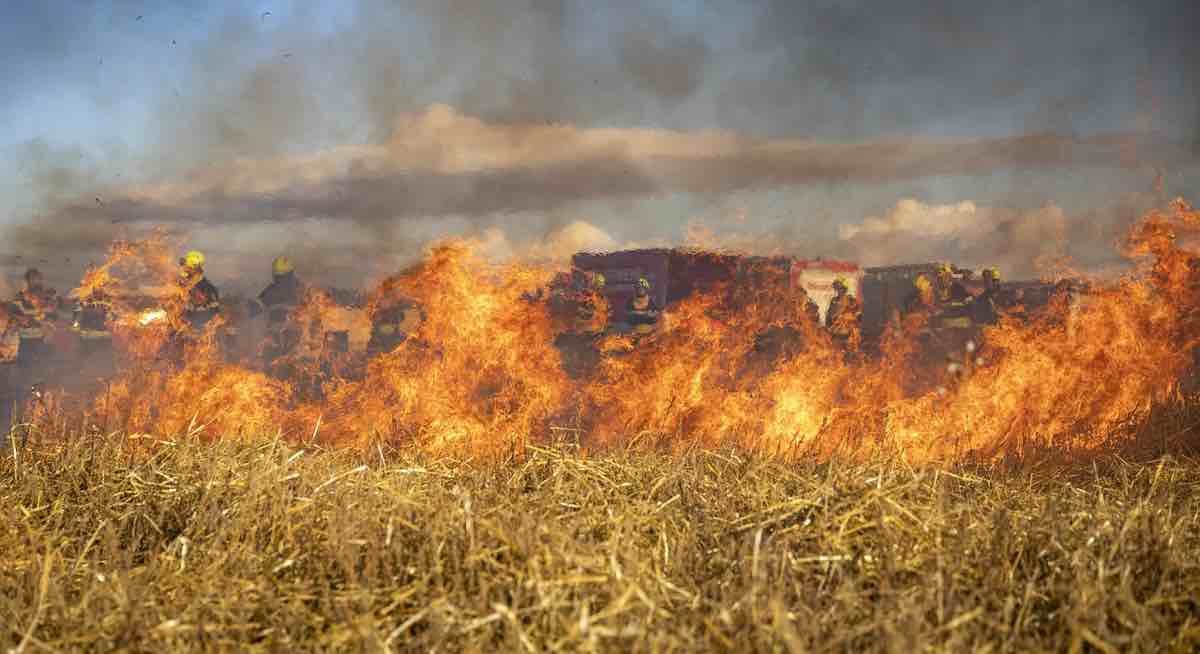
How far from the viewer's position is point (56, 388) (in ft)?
54.6

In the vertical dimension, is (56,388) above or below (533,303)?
below

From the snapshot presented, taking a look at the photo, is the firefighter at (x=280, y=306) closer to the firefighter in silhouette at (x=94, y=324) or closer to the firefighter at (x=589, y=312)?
the firefighter in silhouette at (x=94, y=324)

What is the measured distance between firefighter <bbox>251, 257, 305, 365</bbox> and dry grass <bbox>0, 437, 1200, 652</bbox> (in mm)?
10732

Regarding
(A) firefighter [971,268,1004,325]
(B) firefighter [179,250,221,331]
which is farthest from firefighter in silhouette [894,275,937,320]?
(B) firefighter [179,250,221,331]

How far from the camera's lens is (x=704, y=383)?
11172 millimetres

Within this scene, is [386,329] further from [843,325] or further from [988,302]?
[988,302]

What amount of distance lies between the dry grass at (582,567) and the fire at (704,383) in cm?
432

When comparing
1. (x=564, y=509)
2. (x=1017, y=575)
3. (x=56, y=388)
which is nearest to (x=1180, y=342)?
(x=1017, y=575)

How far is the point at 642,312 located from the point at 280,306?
654cm

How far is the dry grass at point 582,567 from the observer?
135 inches

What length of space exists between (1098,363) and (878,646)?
9.05 m

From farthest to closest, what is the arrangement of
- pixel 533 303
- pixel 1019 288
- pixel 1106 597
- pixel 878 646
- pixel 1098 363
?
pixel 1019 288 < pixel 533 303 < pixel 1098 363 < pixel 1106 597 < pixel 878 646

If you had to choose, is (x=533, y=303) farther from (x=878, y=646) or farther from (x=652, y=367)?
(x=878, y=646)

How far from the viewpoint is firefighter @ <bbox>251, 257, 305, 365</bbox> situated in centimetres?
1600
